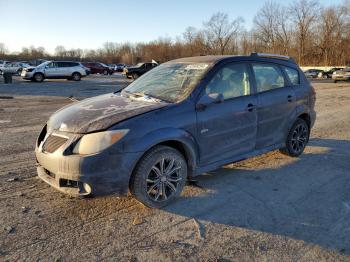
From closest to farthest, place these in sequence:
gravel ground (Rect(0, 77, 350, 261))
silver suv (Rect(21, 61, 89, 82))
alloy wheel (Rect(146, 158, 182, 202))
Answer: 1. gravel ground (Rect(0, 77, 350, 261))
2. alloy wheel (Rect(146, 158, 182, 202))
3. silver suv (Rect(21, 61, 89, 82))

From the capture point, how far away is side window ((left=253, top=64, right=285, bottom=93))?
17.0 feet

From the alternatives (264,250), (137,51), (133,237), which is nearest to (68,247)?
(133,237)

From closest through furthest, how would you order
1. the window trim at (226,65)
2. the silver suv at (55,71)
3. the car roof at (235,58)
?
1. the window trim at (226,65)
2. the car roof at (235,58)
3. the silver suv at (55,71)

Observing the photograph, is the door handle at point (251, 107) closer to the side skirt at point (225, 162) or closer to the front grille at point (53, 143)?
the side skirt at point (225, 162)

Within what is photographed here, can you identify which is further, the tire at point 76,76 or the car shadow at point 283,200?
the tire at point 76,76

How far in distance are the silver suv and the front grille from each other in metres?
26.4

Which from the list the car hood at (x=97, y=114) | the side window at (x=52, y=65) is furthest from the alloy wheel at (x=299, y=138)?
the side window at (x=52, y=65)

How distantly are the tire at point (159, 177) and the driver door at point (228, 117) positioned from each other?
1.33ft

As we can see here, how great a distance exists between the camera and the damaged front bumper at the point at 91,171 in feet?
11.5

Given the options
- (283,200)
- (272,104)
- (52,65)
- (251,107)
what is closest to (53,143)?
(251,107)

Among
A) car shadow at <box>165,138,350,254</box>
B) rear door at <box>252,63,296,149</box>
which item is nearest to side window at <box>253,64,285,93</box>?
rear door at <box>252,63,296,149</box>

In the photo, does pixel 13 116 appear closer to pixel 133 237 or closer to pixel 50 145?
pixel 50 145

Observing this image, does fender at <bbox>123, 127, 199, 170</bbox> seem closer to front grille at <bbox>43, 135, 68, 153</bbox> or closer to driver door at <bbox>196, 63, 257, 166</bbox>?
driver door at <bbox>196, 63, 257, 166</bbox>

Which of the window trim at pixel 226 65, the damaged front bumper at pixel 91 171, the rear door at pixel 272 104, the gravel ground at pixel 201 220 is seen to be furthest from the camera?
the rear door at pixel 272 104
